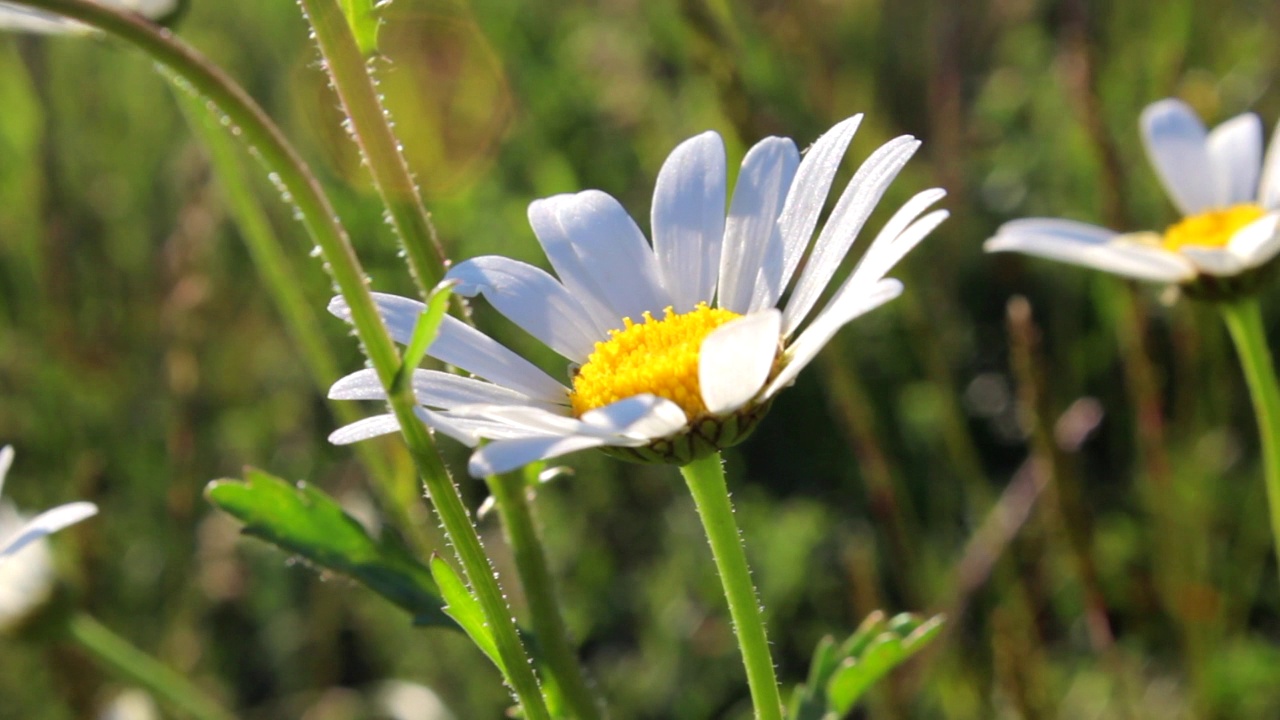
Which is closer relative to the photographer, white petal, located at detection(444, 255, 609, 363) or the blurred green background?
white petal, located at detection(444, 255, 609, 363)

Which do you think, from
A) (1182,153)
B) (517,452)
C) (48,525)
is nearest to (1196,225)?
(1182,153)

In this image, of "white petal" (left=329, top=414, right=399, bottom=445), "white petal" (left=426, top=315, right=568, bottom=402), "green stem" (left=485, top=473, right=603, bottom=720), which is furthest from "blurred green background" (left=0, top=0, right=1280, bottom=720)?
"white petal" (left=329, top=414, right=399, bottom=445)

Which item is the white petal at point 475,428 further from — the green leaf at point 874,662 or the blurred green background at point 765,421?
the blurred green background at point 765,421

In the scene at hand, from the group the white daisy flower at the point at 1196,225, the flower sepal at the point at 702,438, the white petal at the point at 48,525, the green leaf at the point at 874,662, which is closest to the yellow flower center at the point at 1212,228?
the white daisy flower at the point at 1196,225

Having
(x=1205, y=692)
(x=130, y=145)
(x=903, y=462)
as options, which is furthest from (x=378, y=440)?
(x=130, y=145)

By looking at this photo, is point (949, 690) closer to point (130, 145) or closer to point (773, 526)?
point (773, 526)

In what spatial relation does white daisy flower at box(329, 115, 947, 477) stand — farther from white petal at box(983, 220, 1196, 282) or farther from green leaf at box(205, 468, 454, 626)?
white petal at box(983, 220, 1196, 282)

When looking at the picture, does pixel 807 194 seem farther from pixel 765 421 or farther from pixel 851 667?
pixel 765 421

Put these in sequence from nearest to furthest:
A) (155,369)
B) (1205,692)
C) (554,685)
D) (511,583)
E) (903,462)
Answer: (554,685) → (1205,692) → (511,583) → (903,462) → (155,369)
